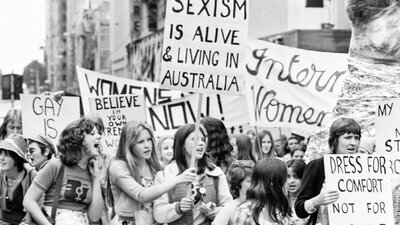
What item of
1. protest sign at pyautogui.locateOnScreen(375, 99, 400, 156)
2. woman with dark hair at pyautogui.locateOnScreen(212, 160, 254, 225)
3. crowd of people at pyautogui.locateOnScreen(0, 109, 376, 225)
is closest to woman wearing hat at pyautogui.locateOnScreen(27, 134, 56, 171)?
crowd of people at pyautogui.locateOnScreen(0, 109, 376, 225)

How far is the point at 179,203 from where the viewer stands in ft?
25.9

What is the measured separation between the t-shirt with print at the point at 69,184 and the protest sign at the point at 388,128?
6.55 ft

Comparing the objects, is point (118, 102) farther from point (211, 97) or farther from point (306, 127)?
point (211, 97)

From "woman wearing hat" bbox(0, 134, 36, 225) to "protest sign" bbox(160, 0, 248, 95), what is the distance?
1.46m

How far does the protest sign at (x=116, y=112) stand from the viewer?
12.1 meters

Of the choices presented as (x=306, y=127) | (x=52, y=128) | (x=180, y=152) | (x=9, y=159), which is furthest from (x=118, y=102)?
(x=180, y=152)

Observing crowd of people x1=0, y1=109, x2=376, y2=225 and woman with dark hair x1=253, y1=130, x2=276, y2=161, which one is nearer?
crowd of people x1=0, y1=109, x2=376, y2=225

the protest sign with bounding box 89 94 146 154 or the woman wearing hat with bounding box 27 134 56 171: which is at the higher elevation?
the protest sign with bounding box 89 94 146 154

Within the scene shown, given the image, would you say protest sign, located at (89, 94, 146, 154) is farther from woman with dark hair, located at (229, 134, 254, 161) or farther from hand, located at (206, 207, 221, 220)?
hand, located at (206, 207, 221, 220)

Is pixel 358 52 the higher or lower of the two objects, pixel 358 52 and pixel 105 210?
the higher

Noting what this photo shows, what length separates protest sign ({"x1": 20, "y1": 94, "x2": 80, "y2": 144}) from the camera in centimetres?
1216

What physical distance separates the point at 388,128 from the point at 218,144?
1988 millimetres

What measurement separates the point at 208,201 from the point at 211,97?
7.61 meters

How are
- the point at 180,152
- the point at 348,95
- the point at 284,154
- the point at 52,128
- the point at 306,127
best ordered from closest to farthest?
the point at 180,152, the point at 348,95, the point at 52,128, the point at 306,127, the point at 284,154
